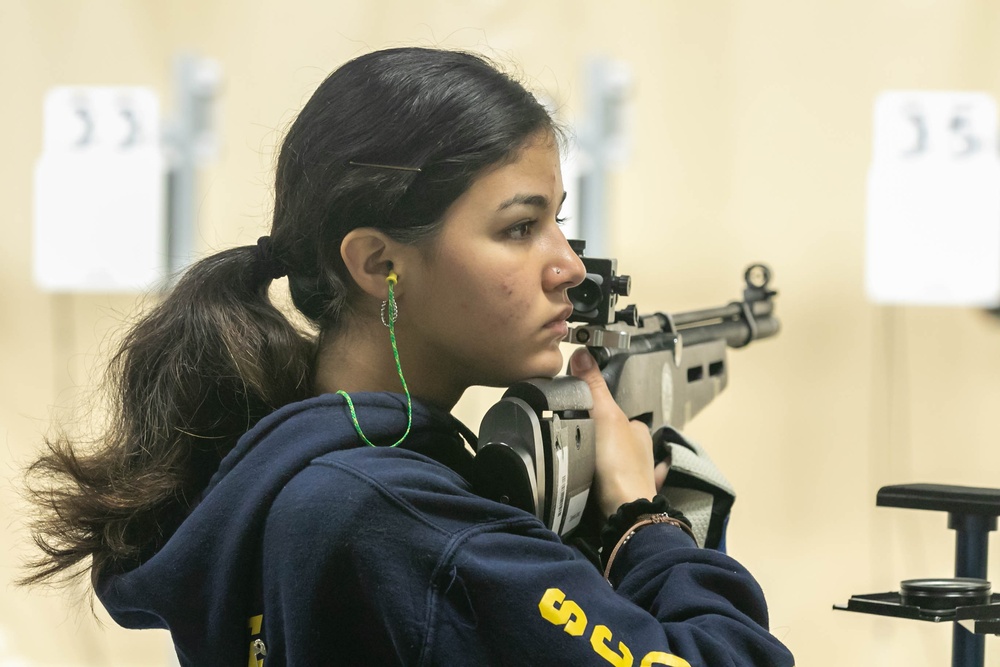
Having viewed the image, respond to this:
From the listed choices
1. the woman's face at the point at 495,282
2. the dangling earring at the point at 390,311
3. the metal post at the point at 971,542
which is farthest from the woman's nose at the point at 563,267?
the metal post at the point at 971,542

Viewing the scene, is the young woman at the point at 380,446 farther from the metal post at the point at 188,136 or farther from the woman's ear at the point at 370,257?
the metal post at the point at 188,136

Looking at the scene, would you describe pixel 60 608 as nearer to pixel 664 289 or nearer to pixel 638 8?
pixel 664 289

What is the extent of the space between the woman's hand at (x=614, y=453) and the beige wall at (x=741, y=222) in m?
1.04

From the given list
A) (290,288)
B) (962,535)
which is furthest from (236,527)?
(962,535)

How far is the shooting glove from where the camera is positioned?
0.83m

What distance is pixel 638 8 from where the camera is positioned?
1853 millimetres

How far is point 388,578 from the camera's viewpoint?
0.57m

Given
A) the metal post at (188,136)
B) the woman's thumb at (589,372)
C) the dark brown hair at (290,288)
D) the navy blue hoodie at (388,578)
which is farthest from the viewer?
the metal post at (188,136)

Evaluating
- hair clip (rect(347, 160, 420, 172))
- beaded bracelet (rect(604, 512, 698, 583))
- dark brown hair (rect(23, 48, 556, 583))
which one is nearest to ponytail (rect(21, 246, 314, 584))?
dark brown hair (rect(23, 48, 556, 583))

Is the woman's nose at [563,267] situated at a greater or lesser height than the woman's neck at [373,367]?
greater

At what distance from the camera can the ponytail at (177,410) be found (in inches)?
27.7

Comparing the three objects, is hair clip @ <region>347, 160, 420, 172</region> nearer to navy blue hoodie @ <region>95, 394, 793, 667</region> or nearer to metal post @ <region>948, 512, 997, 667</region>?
navy blue hoodie @ <region>95, 394, 793, 667</region>

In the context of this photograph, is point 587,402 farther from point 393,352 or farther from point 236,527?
point 236,527

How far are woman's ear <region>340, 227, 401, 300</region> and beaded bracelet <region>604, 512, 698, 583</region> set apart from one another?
222 mm
